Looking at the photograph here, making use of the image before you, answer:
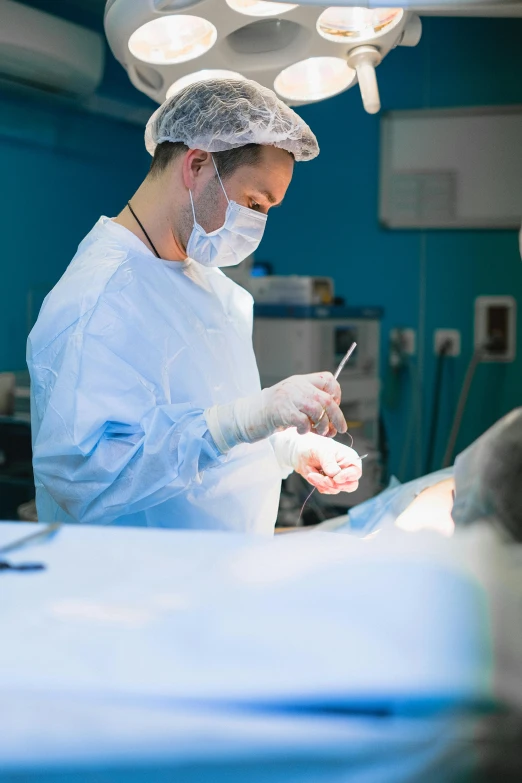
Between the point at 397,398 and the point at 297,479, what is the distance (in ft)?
1.85

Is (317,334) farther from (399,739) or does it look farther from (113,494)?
(399,739)

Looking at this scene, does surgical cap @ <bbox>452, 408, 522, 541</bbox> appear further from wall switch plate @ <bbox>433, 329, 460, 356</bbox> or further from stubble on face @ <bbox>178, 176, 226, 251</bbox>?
wall switch plate @ <bbox>433, 329, 460, 356</bbox>

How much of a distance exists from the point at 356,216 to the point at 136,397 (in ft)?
6.88

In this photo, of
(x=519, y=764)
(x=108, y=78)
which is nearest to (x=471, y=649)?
(x=519, y=764)

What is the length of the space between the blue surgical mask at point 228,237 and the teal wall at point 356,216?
834 millimetres

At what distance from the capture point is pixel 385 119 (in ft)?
9.48

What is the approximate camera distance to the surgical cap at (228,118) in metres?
1.23

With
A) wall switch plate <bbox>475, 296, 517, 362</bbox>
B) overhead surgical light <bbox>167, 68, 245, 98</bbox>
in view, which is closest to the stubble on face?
overhead surgical light <bbox>167, 68, 245, 98</bbox>

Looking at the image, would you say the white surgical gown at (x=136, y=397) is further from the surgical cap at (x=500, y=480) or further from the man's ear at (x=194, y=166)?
the surgical cap at (x=500, y=480)

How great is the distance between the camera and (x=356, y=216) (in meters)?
3.00

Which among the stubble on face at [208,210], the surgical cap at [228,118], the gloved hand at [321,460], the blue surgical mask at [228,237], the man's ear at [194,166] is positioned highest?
the surgical cap at [228,118]

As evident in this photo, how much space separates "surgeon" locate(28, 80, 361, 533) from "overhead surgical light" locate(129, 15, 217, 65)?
0.28 ft

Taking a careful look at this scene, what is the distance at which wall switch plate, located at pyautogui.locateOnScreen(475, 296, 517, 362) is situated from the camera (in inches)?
108

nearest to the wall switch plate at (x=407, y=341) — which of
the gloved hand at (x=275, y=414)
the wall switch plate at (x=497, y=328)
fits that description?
the wall switch plate at (x=497, y=328)
